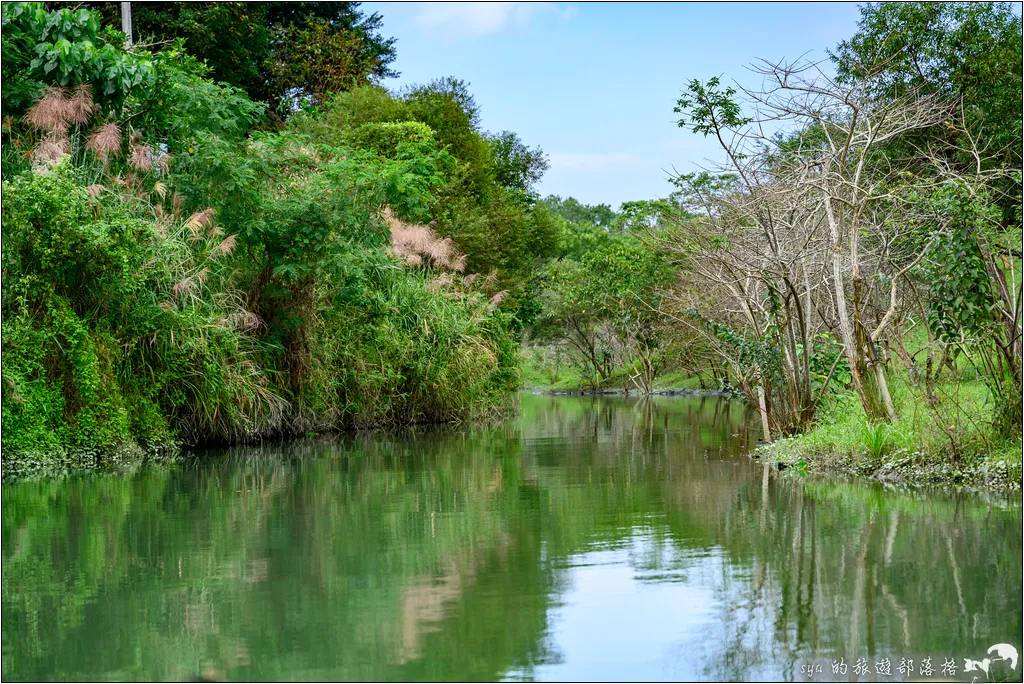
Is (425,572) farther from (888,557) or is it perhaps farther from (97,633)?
(888,557)

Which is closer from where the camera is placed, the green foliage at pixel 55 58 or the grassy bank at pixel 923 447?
the grassy bank at pixel 923 447

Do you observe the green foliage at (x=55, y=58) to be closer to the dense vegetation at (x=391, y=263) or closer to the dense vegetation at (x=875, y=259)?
the dense vegetation at (x=391, y=263)

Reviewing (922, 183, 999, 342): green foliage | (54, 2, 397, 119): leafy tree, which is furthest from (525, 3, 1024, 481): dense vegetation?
(54, 2, 397, 119): leafy tree

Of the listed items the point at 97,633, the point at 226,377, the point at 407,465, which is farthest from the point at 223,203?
the point at 97,633

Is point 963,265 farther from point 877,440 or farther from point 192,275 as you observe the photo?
point 192,275

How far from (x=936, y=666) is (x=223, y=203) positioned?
15.2m

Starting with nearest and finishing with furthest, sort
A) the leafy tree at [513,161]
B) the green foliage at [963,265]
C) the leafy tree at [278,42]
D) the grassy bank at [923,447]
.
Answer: the green foliage at [963,265] < the grassy bank at [923,447] < the leafy tree at [278,42] < the leafy tree at [513,161]

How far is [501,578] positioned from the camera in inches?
271

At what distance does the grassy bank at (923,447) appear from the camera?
403 inches

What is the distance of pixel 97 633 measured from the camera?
5684 mm

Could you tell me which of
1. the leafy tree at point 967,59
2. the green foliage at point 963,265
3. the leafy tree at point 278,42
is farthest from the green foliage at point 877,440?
the leafy tree at point 278,42

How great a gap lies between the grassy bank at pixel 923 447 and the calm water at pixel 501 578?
61 cm

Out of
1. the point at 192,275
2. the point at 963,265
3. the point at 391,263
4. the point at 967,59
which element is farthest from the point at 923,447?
the point at 967,59

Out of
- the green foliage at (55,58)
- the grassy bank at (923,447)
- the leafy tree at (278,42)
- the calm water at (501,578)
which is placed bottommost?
the calm water at (501,578)
